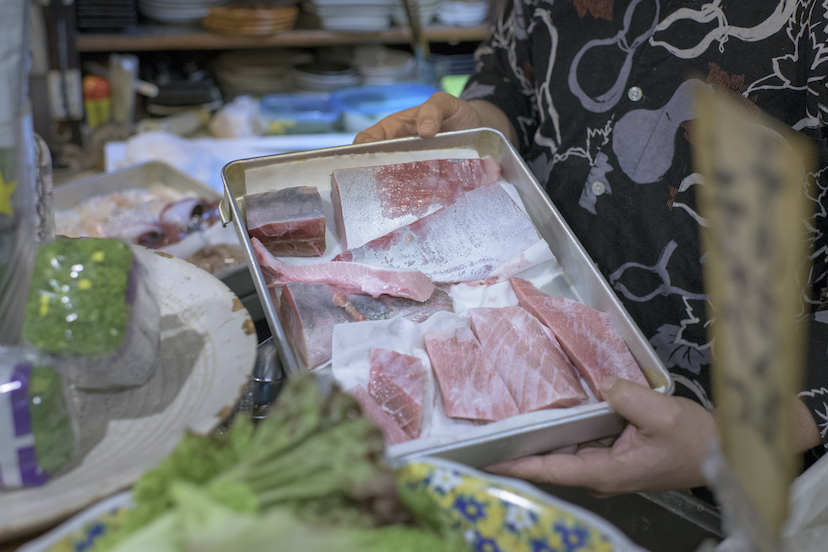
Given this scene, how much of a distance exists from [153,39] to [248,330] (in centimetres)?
280

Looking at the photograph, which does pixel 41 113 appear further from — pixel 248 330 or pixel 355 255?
pixel 248 330

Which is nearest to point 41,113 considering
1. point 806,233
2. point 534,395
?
point 534,395

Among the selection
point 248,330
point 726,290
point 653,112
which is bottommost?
point 248,330

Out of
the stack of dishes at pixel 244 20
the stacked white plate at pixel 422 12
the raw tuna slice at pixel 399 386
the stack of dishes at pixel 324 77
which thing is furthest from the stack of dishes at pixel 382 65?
the raw tuna slice at pixel 399 386

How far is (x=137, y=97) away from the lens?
3.09m

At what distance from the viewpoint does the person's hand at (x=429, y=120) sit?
139 cm

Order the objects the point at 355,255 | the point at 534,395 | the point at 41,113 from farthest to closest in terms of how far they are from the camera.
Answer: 1. the point at 41,113
2. the point at 355,255
3. the point at 534,395

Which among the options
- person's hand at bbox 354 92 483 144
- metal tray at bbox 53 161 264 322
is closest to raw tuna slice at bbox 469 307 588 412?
person's hand at bbox 354 92 483 144

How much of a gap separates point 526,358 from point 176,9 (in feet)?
9.85

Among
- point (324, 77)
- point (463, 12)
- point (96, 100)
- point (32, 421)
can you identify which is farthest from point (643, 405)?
point (463, 12)

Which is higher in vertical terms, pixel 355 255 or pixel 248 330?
pixel 248 330

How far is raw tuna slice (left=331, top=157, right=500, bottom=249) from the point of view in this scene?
1256mm

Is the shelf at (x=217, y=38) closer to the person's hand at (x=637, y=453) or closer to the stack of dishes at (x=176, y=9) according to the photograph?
the stack of dishes at (x=176, y=9)

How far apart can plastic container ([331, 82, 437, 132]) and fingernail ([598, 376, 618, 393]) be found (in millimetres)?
2223
